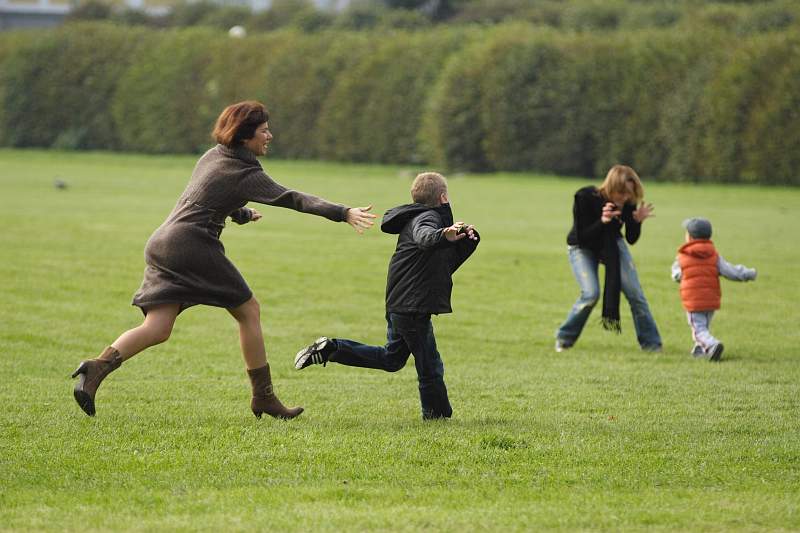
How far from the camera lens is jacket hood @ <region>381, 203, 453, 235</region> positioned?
7.92 meters

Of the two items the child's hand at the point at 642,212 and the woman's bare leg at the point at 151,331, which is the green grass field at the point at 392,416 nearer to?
the woman's bare leg at the point at 151,331

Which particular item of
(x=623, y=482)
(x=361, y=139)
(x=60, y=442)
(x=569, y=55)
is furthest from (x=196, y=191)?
(x=361, y=139)

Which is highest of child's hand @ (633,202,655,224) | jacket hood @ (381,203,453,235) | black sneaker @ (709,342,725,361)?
jacket hood @ (381,203,453,235)

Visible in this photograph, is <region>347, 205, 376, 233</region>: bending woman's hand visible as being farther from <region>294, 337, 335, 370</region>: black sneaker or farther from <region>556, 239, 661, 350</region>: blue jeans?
<region>556, 239, 661, 350</region>: blue jeans

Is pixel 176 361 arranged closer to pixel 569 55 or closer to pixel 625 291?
pixel 625 291

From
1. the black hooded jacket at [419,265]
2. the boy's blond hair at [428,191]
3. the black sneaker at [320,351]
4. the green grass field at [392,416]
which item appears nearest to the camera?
the green grass field at [392,416]

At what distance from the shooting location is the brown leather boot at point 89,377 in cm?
767

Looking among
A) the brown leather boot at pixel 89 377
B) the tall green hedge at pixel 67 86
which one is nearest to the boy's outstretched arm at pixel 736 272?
the brown leather boot at pixel 89 377

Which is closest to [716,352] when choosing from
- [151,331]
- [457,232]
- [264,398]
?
[457,232]

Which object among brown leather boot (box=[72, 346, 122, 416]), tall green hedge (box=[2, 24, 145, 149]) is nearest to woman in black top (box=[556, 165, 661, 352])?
brown leather boot (box=[72, 346, 122, 416])

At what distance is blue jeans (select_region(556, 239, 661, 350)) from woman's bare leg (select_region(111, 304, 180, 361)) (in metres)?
5.19

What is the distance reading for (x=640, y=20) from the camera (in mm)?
64062

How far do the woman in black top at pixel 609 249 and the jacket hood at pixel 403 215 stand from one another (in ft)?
12.9

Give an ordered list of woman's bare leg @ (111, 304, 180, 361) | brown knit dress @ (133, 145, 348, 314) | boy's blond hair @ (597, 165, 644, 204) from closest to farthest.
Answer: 1. brown knit dress @ (133, 145, 348, 314)
2. woman's bare leg @ (111, 304, 180, 361)
3. boy's blond hair @ (597, 165, 644, 204)
